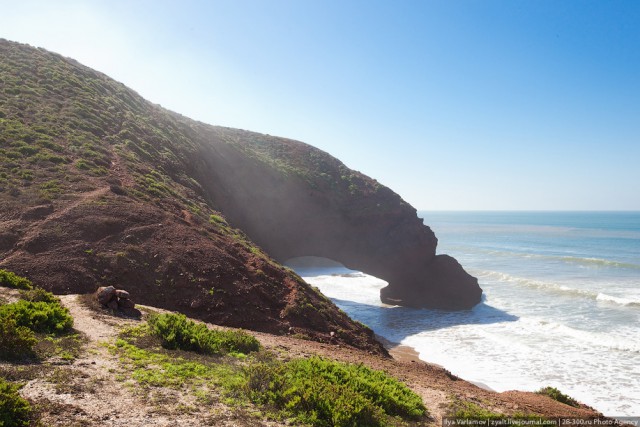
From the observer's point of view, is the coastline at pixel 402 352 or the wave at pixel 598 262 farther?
the wave at pixel 598 262

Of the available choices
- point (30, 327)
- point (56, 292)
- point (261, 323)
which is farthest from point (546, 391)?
point (56, 292)

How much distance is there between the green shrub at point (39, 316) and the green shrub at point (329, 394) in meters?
4.88

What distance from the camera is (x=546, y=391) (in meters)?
13.5

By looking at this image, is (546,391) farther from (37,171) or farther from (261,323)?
(37,171)

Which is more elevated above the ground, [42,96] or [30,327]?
[42,96]

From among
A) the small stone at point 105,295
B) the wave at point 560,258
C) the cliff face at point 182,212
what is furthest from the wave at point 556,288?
the small stone at point 105,295

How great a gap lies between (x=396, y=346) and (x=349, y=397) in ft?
57.1

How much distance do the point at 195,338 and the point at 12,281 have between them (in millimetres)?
6673

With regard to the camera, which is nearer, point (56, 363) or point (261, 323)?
point (56, 363)

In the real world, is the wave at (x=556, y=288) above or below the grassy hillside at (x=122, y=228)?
below

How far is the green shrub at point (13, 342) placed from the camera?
8039mm

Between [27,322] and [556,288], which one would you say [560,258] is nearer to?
[556,288]

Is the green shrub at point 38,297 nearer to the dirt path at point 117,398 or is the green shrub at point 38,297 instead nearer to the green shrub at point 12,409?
the dirt path at point 117,398

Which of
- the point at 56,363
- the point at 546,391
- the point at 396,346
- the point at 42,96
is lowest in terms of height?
the point at 396,346
